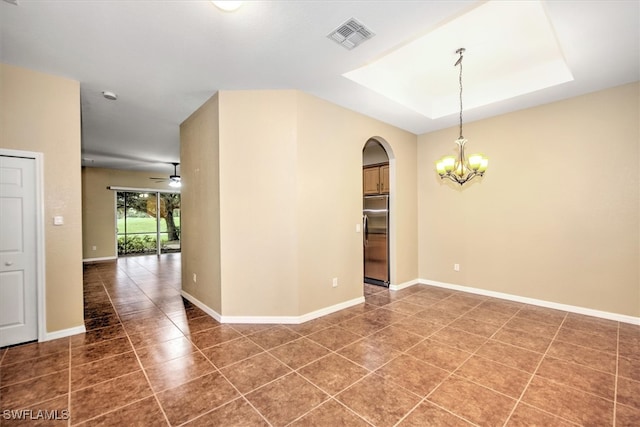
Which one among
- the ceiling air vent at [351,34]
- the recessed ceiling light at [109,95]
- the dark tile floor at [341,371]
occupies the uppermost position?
the recessed ceiling light at [109,95]

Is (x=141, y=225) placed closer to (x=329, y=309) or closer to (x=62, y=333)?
(x=62, y=333)

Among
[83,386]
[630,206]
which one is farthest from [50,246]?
[630,206]

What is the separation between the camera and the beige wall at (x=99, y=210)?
833cm

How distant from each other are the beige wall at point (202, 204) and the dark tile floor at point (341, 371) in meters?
0.52

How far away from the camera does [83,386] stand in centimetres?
219

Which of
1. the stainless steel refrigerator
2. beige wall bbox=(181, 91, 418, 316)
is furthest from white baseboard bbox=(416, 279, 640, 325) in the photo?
beige wall bbox=(181, 91, 418, 316)

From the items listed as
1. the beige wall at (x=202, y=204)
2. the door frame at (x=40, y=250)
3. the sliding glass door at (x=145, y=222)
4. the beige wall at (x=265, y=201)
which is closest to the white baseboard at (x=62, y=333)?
the door frame at (x=40, y=250)

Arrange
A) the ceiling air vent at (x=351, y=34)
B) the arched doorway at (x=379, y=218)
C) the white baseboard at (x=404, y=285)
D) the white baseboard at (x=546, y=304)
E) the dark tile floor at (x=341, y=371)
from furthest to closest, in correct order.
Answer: the arched doorway at (x=379, y=218) → the white baseboard at (x=404, y=285) → the white baseboard at (x=546, y=304) → the ceiling air vent at (x=351, y=34) → the dark tile floor at (x=341, y=371)

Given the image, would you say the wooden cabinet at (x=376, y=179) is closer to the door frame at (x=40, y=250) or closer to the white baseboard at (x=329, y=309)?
the white baseboard at (x=329, y=309)

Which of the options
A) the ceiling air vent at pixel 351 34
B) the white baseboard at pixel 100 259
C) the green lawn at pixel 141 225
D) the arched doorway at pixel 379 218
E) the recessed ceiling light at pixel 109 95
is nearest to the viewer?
the ceiling air vent at pixel 351 34

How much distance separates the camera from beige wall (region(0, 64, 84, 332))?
2.87m

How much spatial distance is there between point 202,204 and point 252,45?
2.27 metres

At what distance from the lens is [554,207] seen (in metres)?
3.91

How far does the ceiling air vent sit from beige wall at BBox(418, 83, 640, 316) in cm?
310
